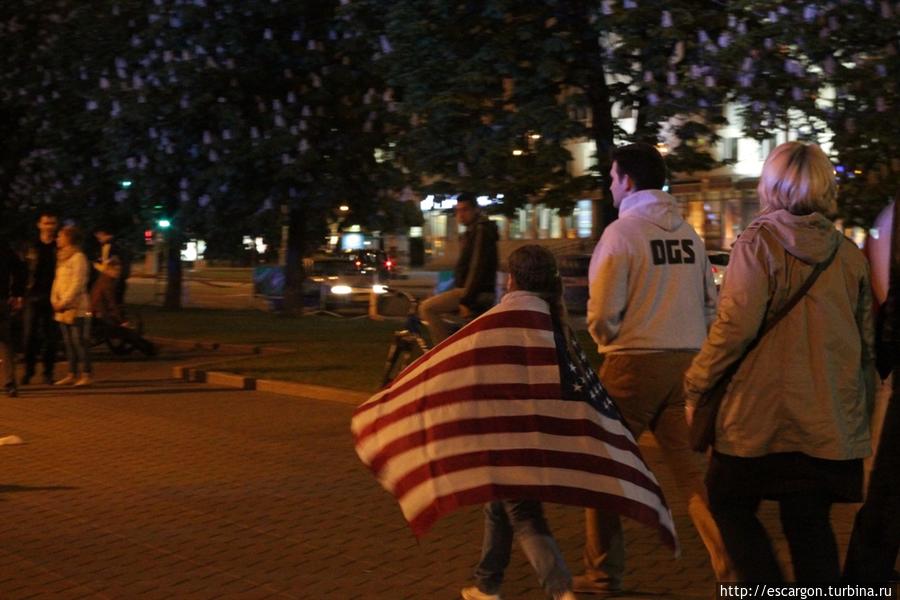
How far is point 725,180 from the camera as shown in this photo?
46.7 meters

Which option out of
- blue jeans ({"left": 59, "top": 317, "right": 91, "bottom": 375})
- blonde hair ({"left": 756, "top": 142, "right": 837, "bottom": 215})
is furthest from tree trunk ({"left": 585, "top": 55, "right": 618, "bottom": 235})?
blonde hair ({"left": 756, "top": 142, "right": 837, "bottom": 215})

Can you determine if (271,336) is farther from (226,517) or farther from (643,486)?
(643,486)

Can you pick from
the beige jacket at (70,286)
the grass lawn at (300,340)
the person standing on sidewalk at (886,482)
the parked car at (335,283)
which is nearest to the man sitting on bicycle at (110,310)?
the grass lawn at (300,340)

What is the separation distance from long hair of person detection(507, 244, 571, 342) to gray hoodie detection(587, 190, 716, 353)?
0.37m

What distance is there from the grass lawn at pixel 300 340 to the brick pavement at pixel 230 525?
287cm

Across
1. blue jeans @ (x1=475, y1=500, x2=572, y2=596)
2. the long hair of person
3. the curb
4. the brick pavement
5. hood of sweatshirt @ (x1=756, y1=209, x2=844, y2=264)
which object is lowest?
the brick pavement

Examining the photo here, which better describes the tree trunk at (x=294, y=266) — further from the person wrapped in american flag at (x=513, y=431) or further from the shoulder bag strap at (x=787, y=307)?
the shoulder bag strap at (x=787, y=307)

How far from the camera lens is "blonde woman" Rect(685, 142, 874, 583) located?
13.4 feet

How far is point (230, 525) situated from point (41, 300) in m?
7.96

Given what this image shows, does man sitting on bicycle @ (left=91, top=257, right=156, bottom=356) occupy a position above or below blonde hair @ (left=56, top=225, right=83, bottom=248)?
below

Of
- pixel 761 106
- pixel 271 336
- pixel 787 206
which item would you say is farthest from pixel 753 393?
pixel 271 336

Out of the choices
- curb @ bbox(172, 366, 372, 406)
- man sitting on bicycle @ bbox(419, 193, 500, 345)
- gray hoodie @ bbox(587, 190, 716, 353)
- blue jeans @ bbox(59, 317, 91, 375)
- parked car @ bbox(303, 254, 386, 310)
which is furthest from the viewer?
parked car @ bbox(303, 254, 386, 310)

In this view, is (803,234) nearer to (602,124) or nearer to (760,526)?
(760,526)

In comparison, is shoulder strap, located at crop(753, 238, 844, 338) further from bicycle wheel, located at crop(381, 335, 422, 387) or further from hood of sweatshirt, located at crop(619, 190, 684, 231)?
bicycle wheel, located at crop(381, 335, 422, 387)
